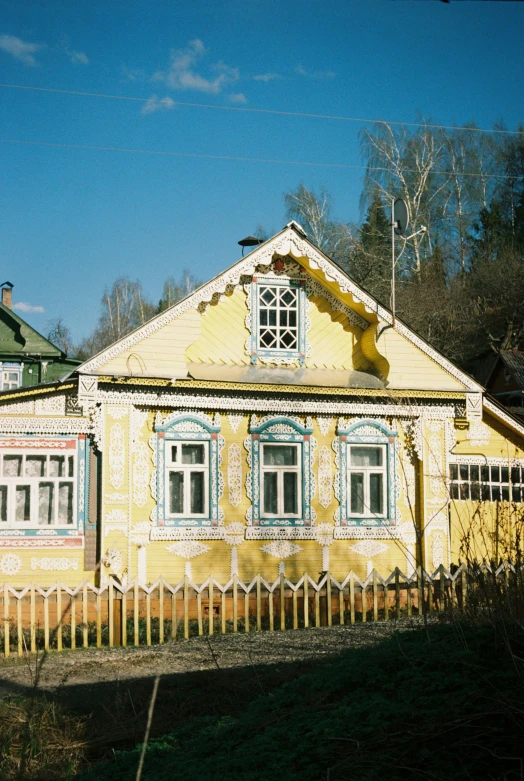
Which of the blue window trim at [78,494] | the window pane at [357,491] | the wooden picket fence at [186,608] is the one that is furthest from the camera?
the window pane at [357,491]

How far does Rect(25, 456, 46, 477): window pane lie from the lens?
1543 cm

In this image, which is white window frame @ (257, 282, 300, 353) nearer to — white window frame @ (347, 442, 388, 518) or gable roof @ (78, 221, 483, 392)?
gable roof @ (78, 221, 483, 392)

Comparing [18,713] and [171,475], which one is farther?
[171,475]

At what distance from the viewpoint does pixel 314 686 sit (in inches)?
247

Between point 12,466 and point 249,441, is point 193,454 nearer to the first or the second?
point 249,441

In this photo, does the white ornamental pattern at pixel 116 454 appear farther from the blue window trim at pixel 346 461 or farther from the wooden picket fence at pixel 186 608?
the blue window trim at pixel 346 461

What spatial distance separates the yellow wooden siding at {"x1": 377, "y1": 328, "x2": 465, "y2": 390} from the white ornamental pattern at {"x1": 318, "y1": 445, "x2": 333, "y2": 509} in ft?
6.18

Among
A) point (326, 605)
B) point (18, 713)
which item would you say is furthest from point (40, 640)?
point (18, 713)

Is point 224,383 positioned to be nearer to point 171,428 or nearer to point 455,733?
point 171,428

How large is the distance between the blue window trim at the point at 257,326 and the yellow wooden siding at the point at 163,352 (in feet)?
4.46

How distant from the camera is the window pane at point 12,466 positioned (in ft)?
50.3

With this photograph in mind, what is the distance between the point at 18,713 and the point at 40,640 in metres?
4.93

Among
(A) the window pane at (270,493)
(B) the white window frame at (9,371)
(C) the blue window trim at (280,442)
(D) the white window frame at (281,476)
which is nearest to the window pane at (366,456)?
(C) the blue window trim at (280,442)

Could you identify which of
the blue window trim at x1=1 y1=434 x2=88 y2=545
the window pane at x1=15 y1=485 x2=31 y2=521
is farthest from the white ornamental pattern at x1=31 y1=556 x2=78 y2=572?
the window pane at x1=15 y1=485 x2=31 y2=521
